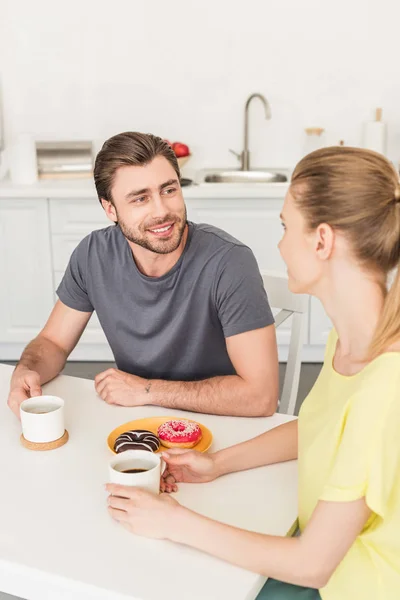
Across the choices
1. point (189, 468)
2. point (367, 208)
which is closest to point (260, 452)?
point (189, 468)

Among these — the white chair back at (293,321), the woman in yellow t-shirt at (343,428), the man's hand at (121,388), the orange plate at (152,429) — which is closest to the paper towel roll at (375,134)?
the white chair back at (293,321)

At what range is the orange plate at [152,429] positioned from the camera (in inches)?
52.3

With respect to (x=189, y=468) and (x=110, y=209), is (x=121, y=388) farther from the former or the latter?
(x=110, y=209)

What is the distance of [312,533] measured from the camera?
3.30 ft

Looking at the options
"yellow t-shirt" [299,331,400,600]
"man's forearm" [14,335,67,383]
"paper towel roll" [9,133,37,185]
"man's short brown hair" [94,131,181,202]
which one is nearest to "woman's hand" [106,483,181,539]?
"yellow t-shirt" [299,331,400,600]

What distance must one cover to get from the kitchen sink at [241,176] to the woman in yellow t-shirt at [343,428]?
8.57ft

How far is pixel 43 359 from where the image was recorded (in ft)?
5.74

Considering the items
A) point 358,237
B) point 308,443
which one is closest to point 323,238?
point 358,237

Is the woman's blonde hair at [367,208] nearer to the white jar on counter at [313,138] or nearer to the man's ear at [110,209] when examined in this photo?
the man's ear at [110,209]

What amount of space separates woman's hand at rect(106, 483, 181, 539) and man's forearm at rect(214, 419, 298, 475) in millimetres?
173

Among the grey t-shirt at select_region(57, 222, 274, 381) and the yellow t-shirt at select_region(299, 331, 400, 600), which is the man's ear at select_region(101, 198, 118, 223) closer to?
the grey t-shirt at select_region(57, 222, 274, 381)

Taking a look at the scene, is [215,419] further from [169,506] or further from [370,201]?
[370,201]

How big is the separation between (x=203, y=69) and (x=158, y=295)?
7.50ft

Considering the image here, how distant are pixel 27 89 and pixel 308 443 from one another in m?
3.19
